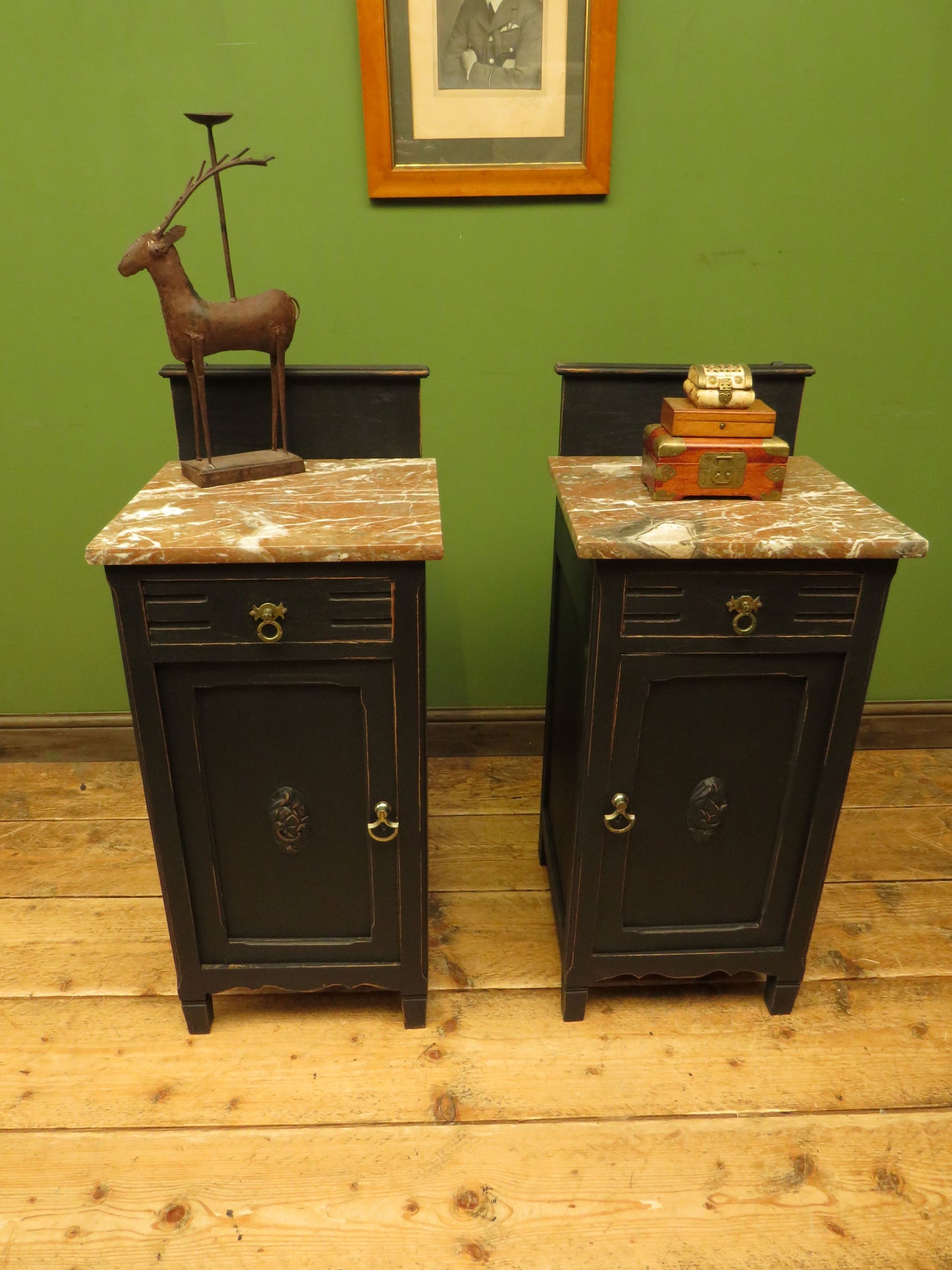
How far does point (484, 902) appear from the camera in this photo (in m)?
1.84

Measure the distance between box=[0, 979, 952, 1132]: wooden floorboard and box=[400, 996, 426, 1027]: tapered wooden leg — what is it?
0.06 feet

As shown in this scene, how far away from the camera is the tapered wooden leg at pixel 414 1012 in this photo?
1.53m

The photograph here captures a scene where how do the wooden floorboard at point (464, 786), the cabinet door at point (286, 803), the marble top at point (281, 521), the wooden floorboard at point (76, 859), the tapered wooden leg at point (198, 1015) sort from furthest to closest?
the wooden floorboard at point (464, 786) < the wooden floorboard at point (76, 859) < the tapered wooden leg at point (198, 1015) < the cabinet door at point (286, 803) < the marble top at point (281, 521)

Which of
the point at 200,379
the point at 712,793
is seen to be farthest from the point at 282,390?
the point at 712,793

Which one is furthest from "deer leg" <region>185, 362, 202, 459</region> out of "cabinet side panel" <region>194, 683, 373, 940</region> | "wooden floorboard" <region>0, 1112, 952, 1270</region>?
"wooden floorboard" <region>0, 1112, 952, 1270</region>

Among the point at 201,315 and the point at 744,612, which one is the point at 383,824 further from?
the point at 201,315

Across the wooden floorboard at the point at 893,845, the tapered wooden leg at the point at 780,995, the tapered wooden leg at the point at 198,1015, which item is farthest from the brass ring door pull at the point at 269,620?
the wooden floorboard at the point at 893,845

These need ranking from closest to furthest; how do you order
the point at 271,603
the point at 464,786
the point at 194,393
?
1. the point at 271,603
2. the point at 194,393
3. the point at 464,786

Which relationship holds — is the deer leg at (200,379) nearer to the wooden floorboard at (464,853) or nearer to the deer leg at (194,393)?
the deer leg at (194,393)

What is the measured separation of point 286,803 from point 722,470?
0.91 meters

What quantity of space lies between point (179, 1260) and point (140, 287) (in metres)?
1.86

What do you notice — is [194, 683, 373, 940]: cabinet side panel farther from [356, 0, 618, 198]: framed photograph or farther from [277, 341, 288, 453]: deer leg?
[356, 0, 618, 198]: framed photograph

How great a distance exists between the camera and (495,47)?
66.8 inches

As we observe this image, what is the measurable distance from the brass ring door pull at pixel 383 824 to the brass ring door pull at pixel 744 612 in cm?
63
